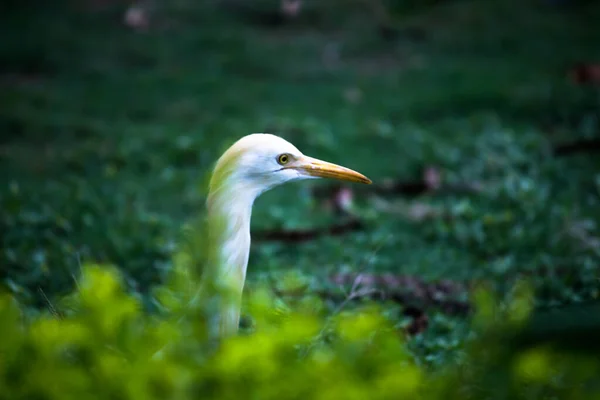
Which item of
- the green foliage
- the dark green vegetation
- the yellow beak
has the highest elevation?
the green foliage

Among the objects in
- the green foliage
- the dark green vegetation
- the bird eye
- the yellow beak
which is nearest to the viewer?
the green foliage

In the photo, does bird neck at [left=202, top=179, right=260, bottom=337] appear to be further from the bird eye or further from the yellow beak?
the yellow beak

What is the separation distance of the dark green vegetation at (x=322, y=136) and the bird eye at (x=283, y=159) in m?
0.45

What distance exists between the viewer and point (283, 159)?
310cm

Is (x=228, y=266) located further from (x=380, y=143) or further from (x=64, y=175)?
(x=380, y=143)

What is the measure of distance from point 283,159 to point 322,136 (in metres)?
3.46

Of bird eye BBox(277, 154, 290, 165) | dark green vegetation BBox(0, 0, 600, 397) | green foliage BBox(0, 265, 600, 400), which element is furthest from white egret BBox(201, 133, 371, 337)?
green foliage BBox(0, 265, 600, 400)

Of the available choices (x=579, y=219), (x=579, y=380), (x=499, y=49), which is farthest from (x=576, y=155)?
(x=579, y=380)

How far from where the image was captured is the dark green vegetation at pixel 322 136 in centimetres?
434

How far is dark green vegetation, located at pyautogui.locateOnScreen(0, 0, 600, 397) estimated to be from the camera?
4.34 meters

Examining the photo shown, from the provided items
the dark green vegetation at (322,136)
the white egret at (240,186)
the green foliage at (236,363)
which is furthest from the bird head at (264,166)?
the green foliage at (236,363)

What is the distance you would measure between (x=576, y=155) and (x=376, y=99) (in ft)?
6.89

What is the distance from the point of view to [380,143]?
6.59 meters

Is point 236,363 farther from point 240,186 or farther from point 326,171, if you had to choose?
point 326,171
